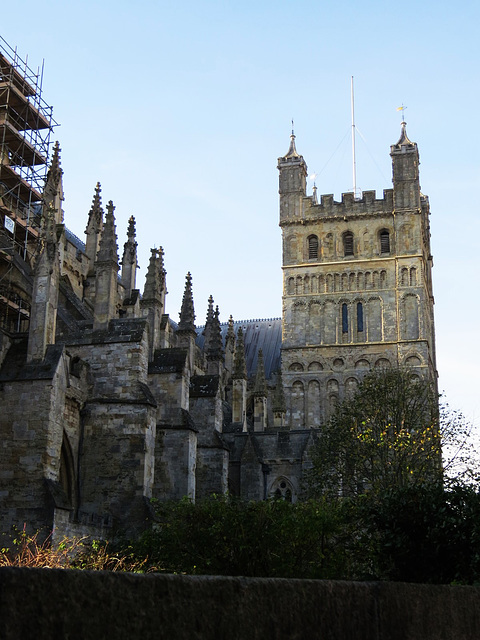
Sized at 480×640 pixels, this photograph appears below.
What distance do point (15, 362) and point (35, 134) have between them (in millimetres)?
15223

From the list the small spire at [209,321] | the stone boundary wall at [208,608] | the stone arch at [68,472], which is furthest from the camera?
the small spire at [209,321]

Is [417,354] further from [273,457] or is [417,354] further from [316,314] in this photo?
[273,457]

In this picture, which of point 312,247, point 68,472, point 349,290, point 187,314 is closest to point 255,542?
point 68,472

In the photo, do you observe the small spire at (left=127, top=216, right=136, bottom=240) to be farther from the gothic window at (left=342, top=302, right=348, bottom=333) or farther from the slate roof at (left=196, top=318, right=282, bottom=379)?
the slate roof at (left=196, top=318, right=282, bottom=379)

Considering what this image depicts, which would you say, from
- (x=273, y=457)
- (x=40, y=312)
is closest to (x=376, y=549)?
(x=40, y=312)

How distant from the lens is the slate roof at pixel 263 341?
58.1 m

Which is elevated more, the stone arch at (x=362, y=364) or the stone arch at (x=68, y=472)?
the stone arch at (x=362, y=364)

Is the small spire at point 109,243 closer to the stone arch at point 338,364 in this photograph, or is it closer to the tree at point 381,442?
the tree at point 381,442

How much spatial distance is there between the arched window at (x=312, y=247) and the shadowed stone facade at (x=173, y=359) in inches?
3.2

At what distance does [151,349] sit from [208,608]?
83.3 feet

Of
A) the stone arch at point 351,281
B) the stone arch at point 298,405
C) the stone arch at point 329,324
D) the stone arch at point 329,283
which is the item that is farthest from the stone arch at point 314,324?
the stone arch at point 298,405

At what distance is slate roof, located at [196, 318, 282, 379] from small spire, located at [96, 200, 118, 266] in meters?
30.9

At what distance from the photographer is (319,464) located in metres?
26.4

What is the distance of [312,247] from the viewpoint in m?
54.4
